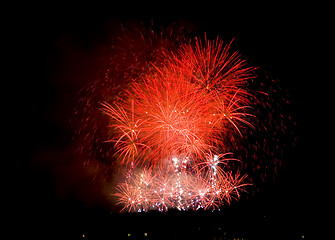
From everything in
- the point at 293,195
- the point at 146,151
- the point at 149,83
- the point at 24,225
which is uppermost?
the point at 149,83

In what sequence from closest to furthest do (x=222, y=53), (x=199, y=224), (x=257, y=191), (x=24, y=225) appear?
(x=24, y=225), (x=199, y=224), (x=222, y=53), (x=257, y=191)

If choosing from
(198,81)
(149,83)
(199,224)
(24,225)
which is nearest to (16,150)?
(149,83)

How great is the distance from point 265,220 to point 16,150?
930 cm

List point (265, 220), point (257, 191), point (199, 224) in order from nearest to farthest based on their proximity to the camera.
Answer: point (199, 224) → point (265, 220) → point (257, 191)

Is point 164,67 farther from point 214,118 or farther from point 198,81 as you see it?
point 214,118

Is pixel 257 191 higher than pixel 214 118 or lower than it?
lower

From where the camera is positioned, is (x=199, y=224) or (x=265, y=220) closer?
(x=199, y=224)

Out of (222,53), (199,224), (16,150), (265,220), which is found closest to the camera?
(199,224)

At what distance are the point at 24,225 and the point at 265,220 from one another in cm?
568

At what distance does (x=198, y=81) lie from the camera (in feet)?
36.3

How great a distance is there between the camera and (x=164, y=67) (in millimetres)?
11133

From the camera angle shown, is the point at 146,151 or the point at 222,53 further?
the point at 146,151

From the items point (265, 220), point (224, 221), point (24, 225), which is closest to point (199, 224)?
point (224, 221)

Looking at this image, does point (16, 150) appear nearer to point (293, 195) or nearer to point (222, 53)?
point (222, 53)
